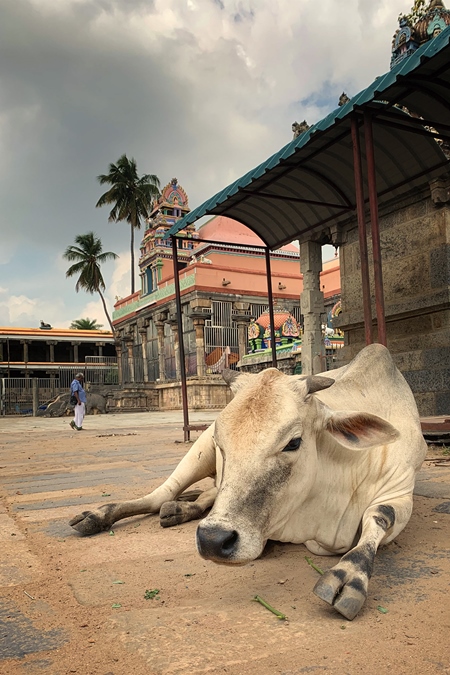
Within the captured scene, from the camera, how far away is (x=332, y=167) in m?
6.65

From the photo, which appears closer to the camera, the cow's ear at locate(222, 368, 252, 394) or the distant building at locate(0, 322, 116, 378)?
the cow's ear at locate(222, 368, 252, 394)

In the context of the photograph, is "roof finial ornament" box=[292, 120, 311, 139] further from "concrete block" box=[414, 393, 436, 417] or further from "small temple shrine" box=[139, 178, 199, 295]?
"small temple shrine" box=[139, 178, 199, 295]

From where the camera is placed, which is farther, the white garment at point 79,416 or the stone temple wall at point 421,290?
the white garment at point 79,416

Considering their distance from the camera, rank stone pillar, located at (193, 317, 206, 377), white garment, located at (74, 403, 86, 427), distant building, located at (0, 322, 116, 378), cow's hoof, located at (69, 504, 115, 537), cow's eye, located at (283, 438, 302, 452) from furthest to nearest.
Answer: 1. distant building, located at (0, 322, 116, 378)
2. stone pillar, located at (193, 317, 206, 377)
3. white garment, located at (74, 403, 86, 427)
4. cow's hoof, located at (69, 504, 115, 537)
5. cow's eye, located at (283, 438, 302, 452)

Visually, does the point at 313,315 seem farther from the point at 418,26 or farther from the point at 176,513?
the point at 176,513

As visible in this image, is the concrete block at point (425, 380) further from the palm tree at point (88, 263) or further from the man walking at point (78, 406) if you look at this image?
the palm tree at point (88, 263)

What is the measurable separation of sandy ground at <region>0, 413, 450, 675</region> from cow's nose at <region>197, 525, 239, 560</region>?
262 millimetres

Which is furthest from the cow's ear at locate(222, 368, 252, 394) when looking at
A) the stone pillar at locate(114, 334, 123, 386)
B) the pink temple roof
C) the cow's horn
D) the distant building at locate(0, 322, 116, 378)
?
the distant building at locate(0, 322, 116, 378)

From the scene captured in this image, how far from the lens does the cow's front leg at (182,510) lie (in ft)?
10.5

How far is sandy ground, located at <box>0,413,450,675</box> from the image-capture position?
1580 millimetres

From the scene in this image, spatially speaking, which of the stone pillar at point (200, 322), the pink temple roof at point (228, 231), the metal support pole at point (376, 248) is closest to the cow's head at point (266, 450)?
the metal support pole at point (376, 248)

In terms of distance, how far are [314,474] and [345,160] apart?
16.9 feet

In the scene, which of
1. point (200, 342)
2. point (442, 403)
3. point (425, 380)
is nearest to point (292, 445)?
point (442, 403)

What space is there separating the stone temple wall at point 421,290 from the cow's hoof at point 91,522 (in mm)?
5734
